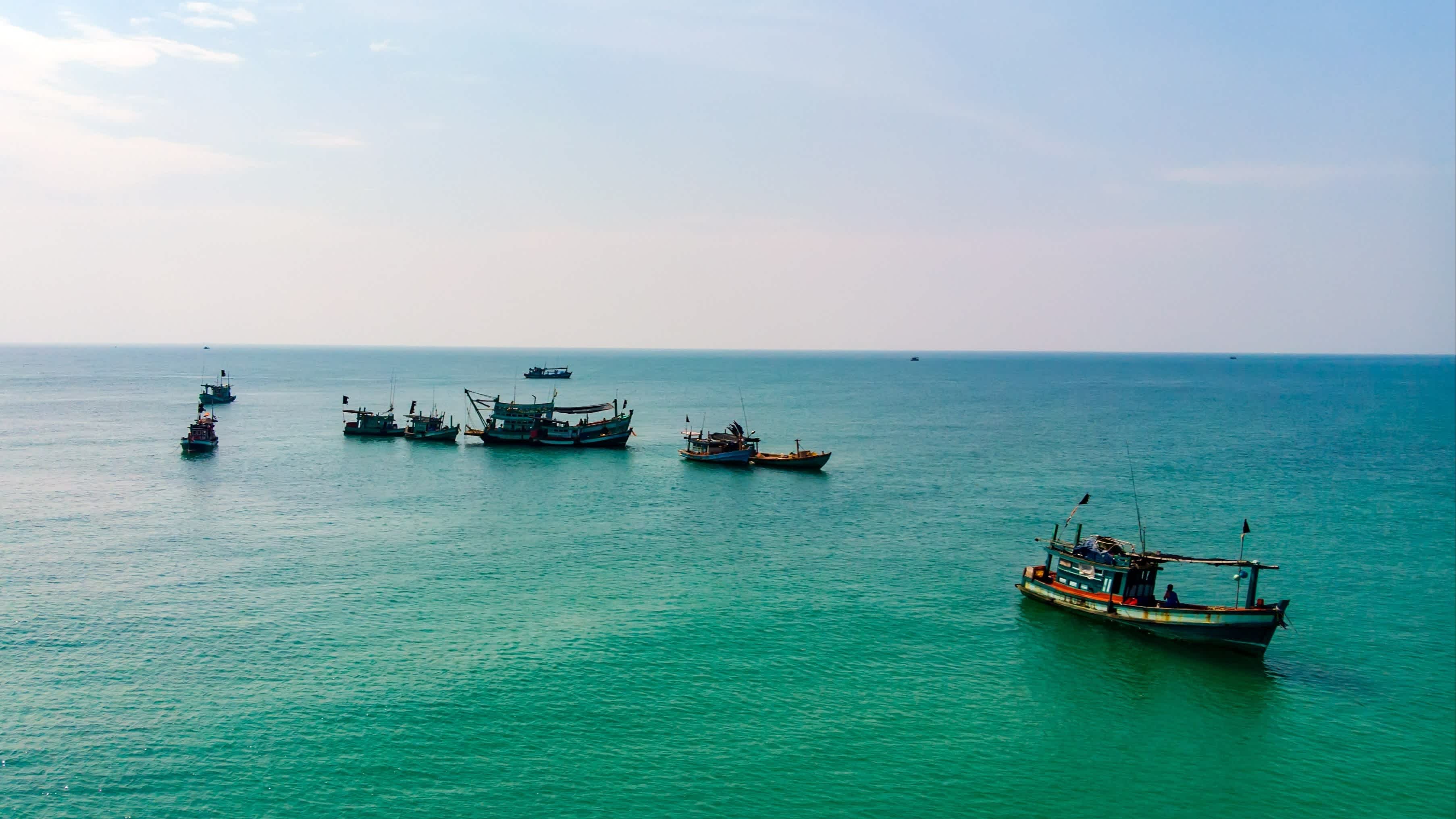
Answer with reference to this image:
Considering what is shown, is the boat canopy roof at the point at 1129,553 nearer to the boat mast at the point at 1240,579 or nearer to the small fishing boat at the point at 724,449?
the boat mast at the point at 1240,579

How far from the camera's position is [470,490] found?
86.9 meters

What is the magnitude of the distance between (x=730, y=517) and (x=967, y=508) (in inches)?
831

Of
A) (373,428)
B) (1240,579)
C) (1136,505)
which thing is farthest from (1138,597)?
(373,428)

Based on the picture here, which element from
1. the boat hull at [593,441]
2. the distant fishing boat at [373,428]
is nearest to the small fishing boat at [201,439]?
the distant fishing boat at [373,428]

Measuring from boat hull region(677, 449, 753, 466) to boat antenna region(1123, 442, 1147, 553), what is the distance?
40328mm

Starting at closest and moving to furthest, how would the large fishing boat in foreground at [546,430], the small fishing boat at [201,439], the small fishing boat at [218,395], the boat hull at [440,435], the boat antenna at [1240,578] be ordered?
the boat antenna at [1240,578], the small fishing boat at [201,439], the large fishing boat in foreground at [546,430], the boat hull at [440,435], the small fishing boat at [218,395]

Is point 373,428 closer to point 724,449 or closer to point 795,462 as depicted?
point 724,449

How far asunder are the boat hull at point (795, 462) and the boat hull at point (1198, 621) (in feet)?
162

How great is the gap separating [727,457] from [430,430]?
148 feet

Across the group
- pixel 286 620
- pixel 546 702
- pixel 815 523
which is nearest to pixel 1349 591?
pixel 815 523

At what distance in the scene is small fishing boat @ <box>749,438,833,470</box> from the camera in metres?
98.7

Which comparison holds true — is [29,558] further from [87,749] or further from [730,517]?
[730,517]

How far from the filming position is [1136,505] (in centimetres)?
8119

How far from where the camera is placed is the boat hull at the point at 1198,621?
43188 mm
